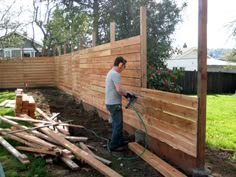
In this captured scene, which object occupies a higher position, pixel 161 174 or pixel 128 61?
pixel 128 61

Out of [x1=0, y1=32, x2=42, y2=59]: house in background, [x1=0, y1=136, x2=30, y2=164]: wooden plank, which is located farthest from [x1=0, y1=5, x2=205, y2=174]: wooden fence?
[x1=0, y1=32, x2=42, y2=59]: house in background

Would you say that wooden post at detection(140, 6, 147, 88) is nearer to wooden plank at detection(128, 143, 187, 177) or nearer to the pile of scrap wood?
wooden plank at detection(128, 143, 187, 177)

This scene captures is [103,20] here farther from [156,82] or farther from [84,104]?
[156,82]

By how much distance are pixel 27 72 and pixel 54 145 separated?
14.2 meters

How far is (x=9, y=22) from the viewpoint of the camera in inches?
1000

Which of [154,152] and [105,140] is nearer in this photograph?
[154,152]

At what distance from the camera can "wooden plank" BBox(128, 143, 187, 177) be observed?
13.0ft

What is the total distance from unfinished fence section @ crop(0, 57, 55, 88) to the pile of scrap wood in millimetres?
11977

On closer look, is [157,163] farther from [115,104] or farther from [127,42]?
[127,42]

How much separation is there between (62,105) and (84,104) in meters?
1.53

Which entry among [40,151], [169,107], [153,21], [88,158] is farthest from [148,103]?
[153,21]

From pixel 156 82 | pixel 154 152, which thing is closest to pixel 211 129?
pixel 156 82

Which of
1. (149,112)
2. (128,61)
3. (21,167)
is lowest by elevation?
(21,167)

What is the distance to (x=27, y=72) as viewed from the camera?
18.4m
